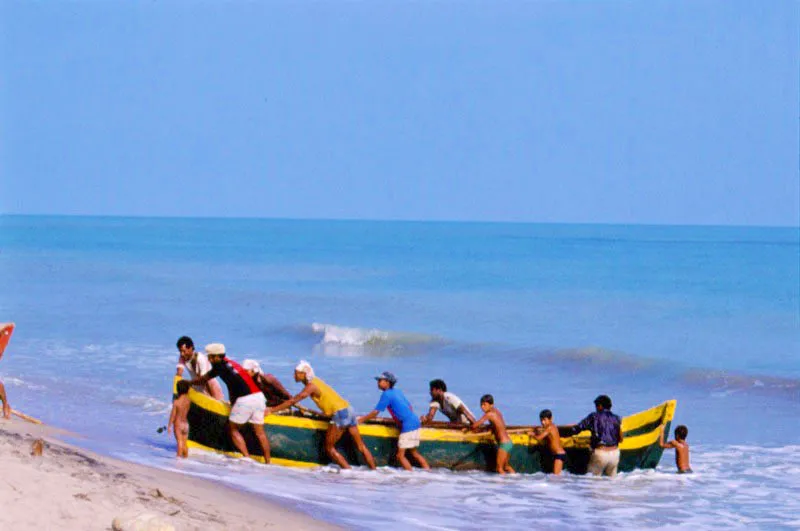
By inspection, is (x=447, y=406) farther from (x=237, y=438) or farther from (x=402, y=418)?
(x=237, y=438)

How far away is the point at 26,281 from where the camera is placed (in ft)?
169

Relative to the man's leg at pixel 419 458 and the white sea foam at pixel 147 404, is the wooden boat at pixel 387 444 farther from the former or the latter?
the white sea foam at pixel 147 404

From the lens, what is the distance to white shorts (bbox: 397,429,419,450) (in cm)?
1365

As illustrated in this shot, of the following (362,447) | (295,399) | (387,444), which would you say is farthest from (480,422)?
(295,399)

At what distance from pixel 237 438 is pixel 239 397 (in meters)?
0.51

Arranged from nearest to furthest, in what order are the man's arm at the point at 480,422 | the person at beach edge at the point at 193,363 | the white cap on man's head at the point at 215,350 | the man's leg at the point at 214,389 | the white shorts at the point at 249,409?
1. the white cap on man's head at the point at 215,350
2. the white shorts at the point at 249,409
3. the person at beach edge at the point at 193,363
4. the man's arm at the point at 480,422
5. the man's leg at the point at 214,389

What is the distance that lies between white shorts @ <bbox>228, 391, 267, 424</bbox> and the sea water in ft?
1.60

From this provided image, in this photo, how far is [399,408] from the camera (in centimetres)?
1351

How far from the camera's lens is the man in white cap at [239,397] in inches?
519

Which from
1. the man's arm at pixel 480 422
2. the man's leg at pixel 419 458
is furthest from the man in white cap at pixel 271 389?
the man's arm at pixel 480 422

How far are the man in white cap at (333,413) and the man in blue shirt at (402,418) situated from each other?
279 millimetres

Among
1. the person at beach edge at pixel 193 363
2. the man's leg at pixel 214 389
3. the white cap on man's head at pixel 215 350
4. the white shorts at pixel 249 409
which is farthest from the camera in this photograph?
the man's leg at pixel 214 389

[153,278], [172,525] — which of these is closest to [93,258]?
[153,278]

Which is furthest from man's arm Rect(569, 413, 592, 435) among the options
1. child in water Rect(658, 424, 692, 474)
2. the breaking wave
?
the breaking wave
